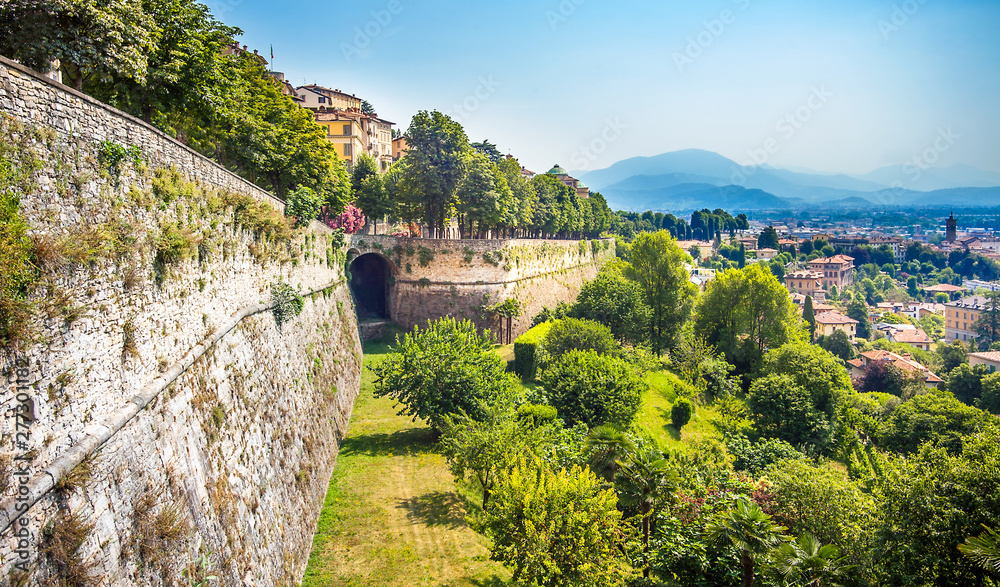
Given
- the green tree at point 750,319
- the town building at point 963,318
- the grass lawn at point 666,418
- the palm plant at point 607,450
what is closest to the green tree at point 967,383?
the green tree at point 750,319

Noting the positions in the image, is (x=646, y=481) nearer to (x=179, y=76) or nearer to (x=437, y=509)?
(x=437, y=509)

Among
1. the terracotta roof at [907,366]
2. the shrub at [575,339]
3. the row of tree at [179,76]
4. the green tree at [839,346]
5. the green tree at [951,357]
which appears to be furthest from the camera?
the green tree at [839,346]

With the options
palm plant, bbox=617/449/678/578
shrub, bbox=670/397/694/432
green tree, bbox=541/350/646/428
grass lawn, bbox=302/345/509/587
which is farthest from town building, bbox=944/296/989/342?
grass lawn, bbox=302/345/509/587

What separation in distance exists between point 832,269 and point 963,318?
36.2 meters

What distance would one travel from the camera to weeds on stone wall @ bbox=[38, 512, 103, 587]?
5359mm

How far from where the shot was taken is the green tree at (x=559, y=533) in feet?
40.7

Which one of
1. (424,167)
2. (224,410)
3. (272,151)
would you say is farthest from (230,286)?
(424,167)

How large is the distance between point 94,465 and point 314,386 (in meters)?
12.4

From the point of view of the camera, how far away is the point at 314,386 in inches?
728

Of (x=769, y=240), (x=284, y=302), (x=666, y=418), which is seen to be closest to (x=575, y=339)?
(x=666, y=418)

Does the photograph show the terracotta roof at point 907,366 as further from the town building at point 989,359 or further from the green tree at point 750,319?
the green tree at point 750,319

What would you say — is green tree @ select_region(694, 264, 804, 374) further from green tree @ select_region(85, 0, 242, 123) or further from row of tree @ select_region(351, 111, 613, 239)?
green tree @ select_region(85, 0, 242, 123)

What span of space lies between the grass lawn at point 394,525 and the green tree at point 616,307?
75.0 ft

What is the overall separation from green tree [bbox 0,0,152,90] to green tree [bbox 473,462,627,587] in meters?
13.9
